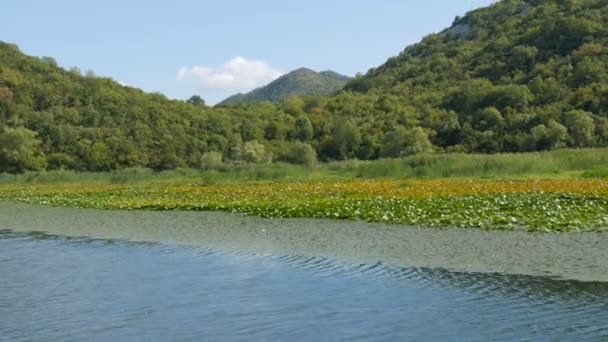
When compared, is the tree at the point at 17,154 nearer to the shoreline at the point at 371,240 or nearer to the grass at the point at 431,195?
the grass at the point at 431,195

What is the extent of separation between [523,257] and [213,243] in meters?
7.17

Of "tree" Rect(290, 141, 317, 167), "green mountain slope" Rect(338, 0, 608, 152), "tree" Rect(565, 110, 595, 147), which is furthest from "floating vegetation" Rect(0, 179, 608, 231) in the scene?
"tree" Rect(290, 141, 317, 167)

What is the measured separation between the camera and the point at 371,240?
17109mm

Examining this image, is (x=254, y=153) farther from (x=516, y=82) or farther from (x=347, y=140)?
(x=516, y=82)

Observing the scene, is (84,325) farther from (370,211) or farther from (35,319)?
(370,211)

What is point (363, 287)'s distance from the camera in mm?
11727

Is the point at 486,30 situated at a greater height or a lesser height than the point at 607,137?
greater

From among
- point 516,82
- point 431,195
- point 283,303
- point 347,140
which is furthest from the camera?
point 347,140

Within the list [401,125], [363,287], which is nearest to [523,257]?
[363,287]

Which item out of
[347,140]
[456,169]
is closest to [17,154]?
[347,140]

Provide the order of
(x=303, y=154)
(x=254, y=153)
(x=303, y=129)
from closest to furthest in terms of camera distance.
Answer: (x=303, y=154), (x=254, y=153), (x=303, y=129)

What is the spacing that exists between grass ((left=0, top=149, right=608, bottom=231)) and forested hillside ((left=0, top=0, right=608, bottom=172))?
1079 inches

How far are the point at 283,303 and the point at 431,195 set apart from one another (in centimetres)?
1747

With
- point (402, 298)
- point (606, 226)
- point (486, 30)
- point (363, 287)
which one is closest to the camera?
point (402, 298)
